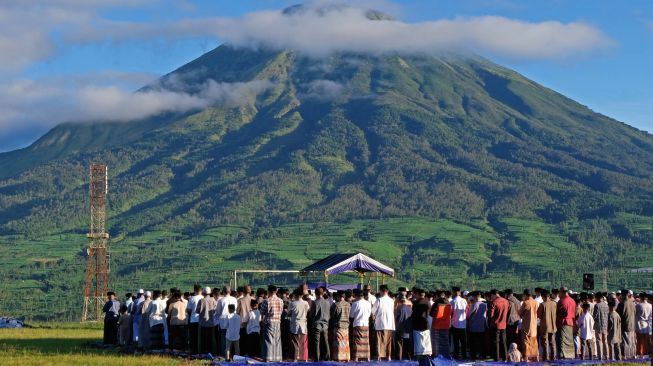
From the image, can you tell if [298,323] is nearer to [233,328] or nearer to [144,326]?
[233,328]

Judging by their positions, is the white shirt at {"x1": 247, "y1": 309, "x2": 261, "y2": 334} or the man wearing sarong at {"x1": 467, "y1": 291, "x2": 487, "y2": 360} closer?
the man wearing sarong at {"x1": 467, "y1": 291, "x2": 487, "y2": 360}

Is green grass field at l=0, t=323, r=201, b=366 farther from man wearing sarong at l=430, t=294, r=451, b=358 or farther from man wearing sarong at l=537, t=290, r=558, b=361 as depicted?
man wearing sarong at l=537, t=290, r=558, b=361

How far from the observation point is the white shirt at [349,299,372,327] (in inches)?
1046

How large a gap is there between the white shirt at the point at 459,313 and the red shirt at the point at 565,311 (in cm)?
235

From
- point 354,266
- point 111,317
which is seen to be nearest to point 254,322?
point 111,317

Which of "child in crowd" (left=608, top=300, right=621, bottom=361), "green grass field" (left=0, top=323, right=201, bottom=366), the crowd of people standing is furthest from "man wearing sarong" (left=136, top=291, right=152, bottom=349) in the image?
"child in crowd" (left=608, top=300, right=621, bottom=361)

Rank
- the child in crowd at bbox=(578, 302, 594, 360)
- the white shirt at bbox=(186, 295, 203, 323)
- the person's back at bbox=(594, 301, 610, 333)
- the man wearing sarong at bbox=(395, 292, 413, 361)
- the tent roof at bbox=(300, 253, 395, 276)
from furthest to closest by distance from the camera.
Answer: the tent roof at bbox=(300, 253, 395, 276) → the white shirt at bbox=(186, 295, 203, 323) → the person's back at bbox=(594, 301, 610, 333) → the child in crowd at bbox=(578, 302, 594, 360) → the man wearing sarong at bbox=(395, 292, 413, 361)

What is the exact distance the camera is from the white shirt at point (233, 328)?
27.2 meters

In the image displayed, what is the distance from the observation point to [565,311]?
27625mm

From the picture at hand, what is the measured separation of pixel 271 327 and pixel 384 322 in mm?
2640

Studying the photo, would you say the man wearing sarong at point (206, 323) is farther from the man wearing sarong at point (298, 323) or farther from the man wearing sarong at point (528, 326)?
the man wearing sarong at point (528, 326)

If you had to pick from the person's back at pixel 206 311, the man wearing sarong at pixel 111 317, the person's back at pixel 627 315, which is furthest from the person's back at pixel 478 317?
the man wearing sarong at pixel 111 317

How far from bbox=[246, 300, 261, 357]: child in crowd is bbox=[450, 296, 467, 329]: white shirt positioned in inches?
183

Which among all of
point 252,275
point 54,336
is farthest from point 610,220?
point 54,336
